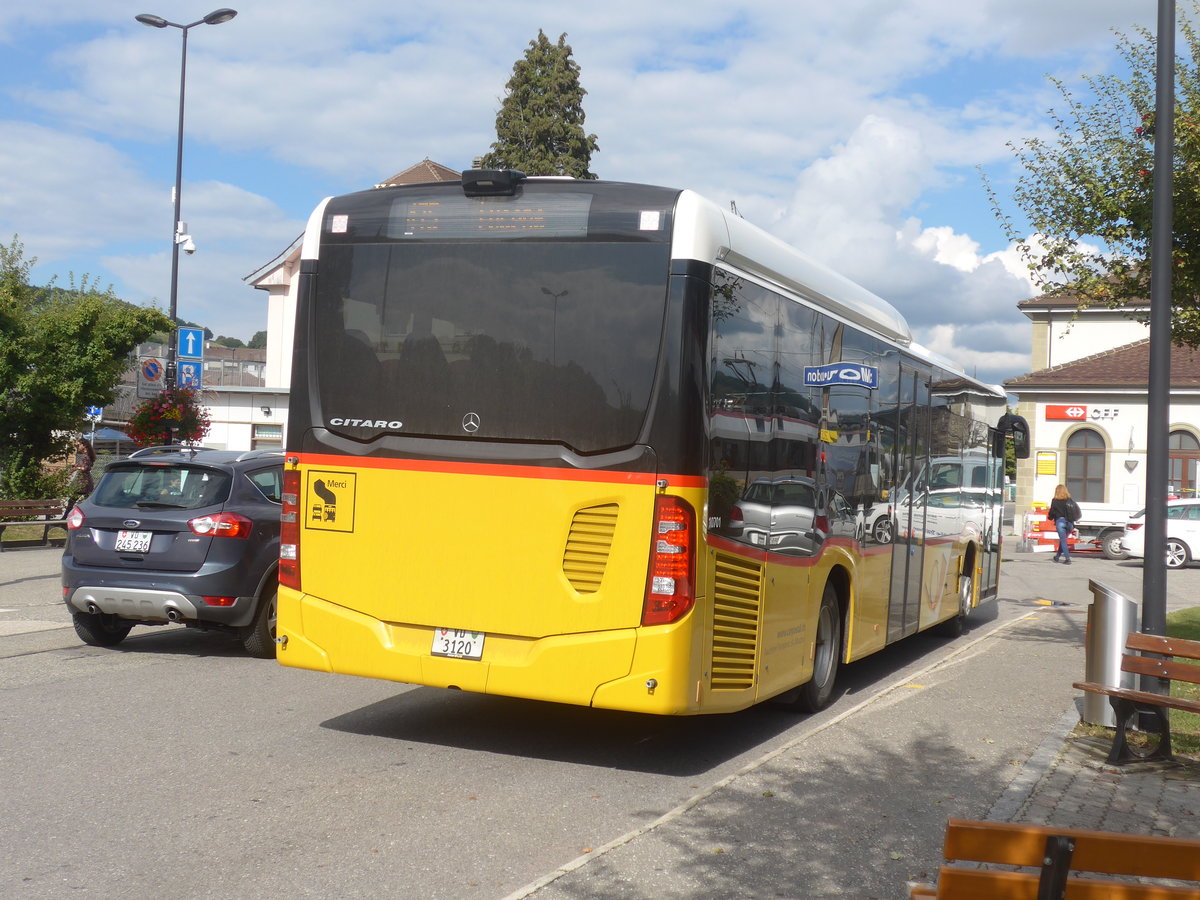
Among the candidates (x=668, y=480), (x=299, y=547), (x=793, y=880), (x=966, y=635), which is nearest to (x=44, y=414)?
(x=966, y=635)

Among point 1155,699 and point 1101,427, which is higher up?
point 1101,427

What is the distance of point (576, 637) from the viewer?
268 inches

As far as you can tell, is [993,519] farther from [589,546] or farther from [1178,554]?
[1178,554]

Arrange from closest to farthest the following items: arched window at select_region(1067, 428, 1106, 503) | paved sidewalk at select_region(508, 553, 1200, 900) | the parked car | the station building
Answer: paved sidewalk at select_region(508, 553, 1200, 900), the parked car, the station building, arched window at select_region(1067, 428, 1106, 503)

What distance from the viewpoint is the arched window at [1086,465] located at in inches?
1797

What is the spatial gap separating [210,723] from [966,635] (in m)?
9.72

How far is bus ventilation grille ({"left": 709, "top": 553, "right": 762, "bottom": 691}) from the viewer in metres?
6.98

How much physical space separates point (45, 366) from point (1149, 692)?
2374 cm

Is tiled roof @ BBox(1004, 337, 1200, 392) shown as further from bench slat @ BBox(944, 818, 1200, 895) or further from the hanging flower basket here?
bench slat @ BBox(944, 818, 1200, 895)

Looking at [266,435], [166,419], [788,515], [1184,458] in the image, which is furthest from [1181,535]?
[266,435]

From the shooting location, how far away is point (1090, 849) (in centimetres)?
298

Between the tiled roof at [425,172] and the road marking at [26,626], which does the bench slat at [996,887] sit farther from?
the tiled roof at [425,172]

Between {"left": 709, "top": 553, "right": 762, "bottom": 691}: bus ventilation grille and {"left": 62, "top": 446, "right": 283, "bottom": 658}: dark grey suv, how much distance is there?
4571 mm

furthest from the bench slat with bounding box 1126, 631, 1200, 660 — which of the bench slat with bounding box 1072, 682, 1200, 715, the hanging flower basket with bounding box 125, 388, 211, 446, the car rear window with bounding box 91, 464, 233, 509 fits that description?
the hanging flower basket with bounding box 125, 388, 211, 446
